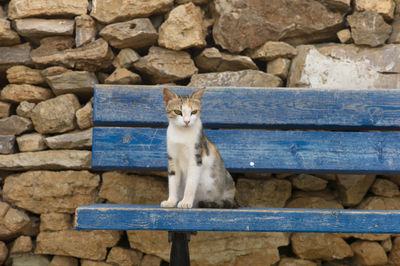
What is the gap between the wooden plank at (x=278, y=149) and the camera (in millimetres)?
2670

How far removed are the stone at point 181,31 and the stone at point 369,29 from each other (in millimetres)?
1038

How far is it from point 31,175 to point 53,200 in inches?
8.5

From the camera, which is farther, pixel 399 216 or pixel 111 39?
pixel 111 39

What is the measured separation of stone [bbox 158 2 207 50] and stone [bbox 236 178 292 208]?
999 millimetres

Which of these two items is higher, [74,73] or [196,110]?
[196,110]

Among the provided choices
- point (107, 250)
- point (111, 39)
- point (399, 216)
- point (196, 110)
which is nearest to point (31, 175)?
point (107, 250)

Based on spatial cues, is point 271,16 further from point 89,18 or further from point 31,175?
point 31,175

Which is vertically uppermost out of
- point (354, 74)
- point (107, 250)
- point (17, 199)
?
point (354, 74)

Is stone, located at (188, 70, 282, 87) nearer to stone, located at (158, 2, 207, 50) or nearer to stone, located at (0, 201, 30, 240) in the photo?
stone, located at (158, 2, 207, 50)

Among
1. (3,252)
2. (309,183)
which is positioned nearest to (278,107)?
(309,183)

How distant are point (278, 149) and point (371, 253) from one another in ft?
3.04

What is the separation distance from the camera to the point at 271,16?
291cm

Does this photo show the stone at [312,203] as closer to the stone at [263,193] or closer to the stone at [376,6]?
the stone at [263,193]

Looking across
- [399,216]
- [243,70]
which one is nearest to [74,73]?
[243,70]
